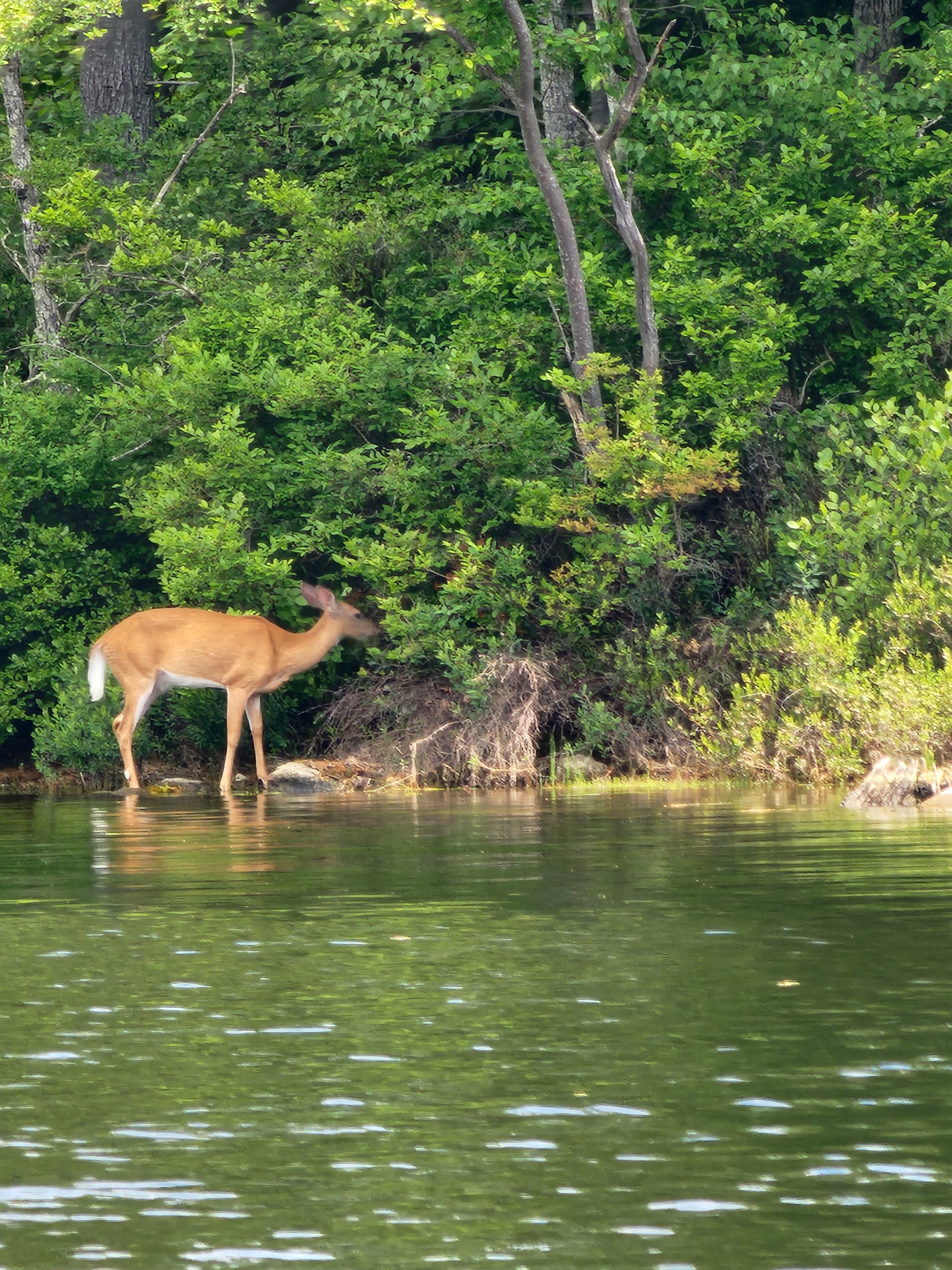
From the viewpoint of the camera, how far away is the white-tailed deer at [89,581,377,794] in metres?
24.3

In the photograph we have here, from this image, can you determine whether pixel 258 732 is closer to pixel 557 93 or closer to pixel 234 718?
pixel 234 718

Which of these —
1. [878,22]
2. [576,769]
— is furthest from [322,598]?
[878,22]

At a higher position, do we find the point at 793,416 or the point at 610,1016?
the point at 793,416

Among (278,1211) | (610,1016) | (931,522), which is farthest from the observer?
(931,522)

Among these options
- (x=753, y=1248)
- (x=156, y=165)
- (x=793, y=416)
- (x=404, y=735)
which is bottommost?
(x=753, y=1248)

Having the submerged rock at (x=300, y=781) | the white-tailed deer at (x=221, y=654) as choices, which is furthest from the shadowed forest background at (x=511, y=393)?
the submerged rock at (x=300, y=781)

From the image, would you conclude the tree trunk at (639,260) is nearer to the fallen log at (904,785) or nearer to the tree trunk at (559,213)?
the tree trunk at (559,213)

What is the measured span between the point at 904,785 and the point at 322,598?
8167mm

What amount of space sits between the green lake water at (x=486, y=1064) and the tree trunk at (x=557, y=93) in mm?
14906

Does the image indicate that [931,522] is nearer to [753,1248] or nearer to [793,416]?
[793,416]

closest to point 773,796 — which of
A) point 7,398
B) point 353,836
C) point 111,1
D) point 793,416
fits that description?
point 353,836

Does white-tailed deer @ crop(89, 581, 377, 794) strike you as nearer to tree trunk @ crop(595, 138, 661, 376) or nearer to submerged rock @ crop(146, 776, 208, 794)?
submerged rock @ crop(146, 776, 208, 794)

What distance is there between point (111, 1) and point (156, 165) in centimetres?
310

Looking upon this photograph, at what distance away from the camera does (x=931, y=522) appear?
21.3 metres
